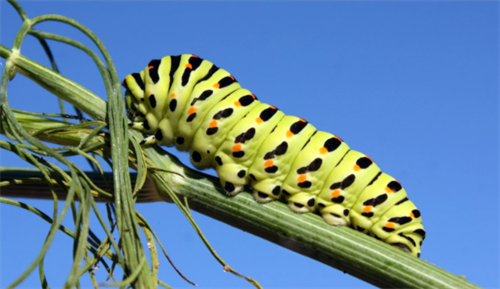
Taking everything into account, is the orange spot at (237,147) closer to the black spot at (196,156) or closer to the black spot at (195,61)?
the black spot at (196,156)

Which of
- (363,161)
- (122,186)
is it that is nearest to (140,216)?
(122,186)

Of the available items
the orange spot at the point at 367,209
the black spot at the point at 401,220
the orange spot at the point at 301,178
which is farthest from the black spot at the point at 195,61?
the black spot at the point at 401,220

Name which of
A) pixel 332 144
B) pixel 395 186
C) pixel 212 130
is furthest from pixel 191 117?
pixel 395 186

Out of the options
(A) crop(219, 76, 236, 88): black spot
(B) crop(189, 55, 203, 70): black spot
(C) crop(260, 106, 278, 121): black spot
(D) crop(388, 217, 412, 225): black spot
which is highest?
(B) crop(189, 55, 203, 70): black spot

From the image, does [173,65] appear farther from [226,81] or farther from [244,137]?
[244,137]

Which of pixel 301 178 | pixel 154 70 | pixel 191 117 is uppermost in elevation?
pixel 154 70

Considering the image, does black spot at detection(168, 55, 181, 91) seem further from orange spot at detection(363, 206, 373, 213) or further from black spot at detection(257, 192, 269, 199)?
orange spot at detection(363, 206, 373, 213)

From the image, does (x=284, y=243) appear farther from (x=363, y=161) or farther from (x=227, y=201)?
(x=363, y=161)

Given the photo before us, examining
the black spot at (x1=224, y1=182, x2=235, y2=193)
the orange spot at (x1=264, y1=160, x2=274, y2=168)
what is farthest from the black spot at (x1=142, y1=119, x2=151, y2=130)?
the orange spot at (x1=264, y1=160, x2=274, y2=168)
